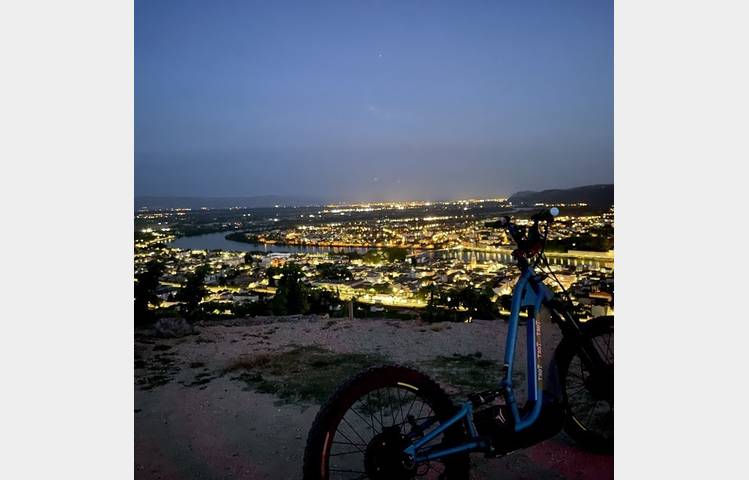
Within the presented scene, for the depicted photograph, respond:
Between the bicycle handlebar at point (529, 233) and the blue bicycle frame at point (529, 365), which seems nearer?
the blue bicycle frame at point (529, 365)

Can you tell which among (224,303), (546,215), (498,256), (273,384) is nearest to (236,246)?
(498,256)

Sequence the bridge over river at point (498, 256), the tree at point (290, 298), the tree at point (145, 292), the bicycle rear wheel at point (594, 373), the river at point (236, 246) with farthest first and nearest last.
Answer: the river at point (236, 246)
the tree at point (290, 298)
the tree at point (145, 292)
the bridge over river at point (498, 256)
the bicycle rear wheel at point (594, 373)

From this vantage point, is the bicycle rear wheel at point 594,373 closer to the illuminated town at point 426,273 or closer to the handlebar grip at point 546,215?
the illuminated town at point 426,273

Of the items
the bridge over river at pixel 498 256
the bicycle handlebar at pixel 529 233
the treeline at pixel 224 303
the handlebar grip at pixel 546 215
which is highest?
the handlebar grip at pixel 546 215

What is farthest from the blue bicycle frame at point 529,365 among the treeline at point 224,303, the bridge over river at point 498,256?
the treeline at point 224,303

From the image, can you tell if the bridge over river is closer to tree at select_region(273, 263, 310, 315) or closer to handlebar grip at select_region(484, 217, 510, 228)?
handlebar grip at select_region(484, 217, 510, 228)

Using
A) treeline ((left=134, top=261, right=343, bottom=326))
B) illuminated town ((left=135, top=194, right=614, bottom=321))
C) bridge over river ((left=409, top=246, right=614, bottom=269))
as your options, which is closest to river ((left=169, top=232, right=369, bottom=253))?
illuminated town ((left=135, top=194, right=614, bottom=321))

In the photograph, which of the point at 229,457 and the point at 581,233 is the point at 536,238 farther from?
the point at 229,457
